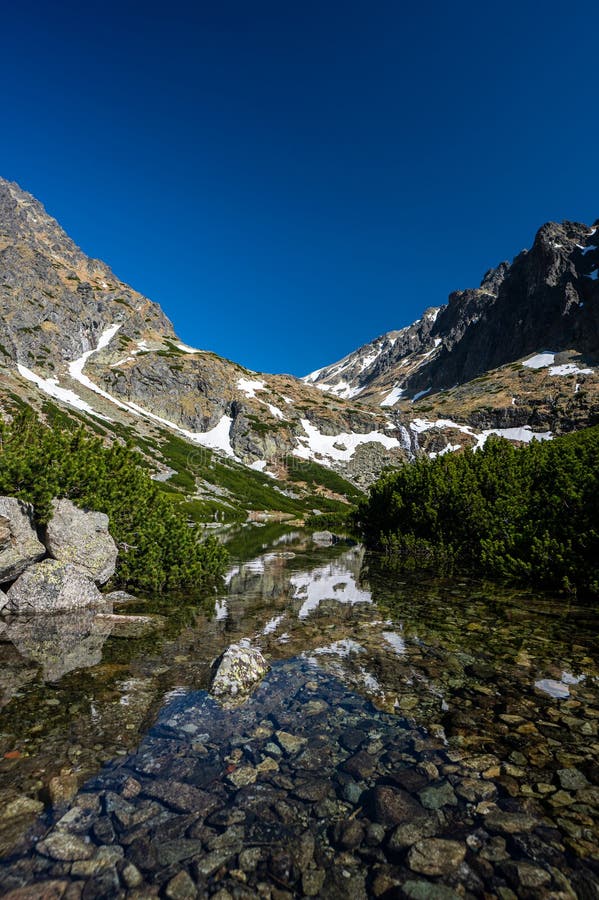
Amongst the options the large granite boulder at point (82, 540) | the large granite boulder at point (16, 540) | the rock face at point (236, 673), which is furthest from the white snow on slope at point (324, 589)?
the large granite boulder at point (16, 540)

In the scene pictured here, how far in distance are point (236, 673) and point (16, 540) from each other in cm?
940

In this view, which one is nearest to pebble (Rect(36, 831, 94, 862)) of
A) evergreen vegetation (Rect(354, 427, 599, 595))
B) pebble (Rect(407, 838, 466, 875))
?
pebble (Rect(407, 838, 466, 875))

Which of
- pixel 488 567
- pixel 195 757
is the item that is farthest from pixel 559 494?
pixel 195 757

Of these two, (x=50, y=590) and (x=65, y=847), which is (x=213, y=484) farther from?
(x=65, y=847)

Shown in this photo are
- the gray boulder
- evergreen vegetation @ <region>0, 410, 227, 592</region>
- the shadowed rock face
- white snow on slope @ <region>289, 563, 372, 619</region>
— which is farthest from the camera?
white snow on slope @ <region>289, 563, 372, 619</region>

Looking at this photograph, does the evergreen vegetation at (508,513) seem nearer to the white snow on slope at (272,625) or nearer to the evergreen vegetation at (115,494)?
the white snow on slope at (272,625)

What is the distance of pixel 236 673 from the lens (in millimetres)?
9102

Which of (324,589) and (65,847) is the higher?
(65,847)

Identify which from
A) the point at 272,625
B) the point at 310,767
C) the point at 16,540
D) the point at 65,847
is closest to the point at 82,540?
the point at 16,540

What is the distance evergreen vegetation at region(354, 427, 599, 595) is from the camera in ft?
58.7

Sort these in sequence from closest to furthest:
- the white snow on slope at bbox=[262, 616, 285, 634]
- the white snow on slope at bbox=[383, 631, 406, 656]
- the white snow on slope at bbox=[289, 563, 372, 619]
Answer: the white snow on slope at bbox=[383, 631, 406, 656], the white snow on slope at bbox=[262, 616, 285, 634], the white snow on slope at bbox=[289, 563, 372, 619]

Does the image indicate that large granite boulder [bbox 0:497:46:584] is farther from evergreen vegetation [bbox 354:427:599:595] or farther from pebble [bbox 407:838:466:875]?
evergreen vegetation [bbox 354:427:599:595]

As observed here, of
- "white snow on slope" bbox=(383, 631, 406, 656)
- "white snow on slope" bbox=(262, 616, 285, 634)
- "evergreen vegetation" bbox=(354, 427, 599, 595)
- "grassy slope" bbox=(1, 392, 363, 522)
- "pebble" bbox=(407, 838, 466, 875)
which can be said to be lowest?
"grassy slope" bbox=(1, 392, 363, 522)

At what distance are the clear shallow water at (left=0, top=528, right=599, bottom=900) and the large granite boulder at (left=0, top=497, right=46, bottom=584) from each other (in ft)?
9.21
